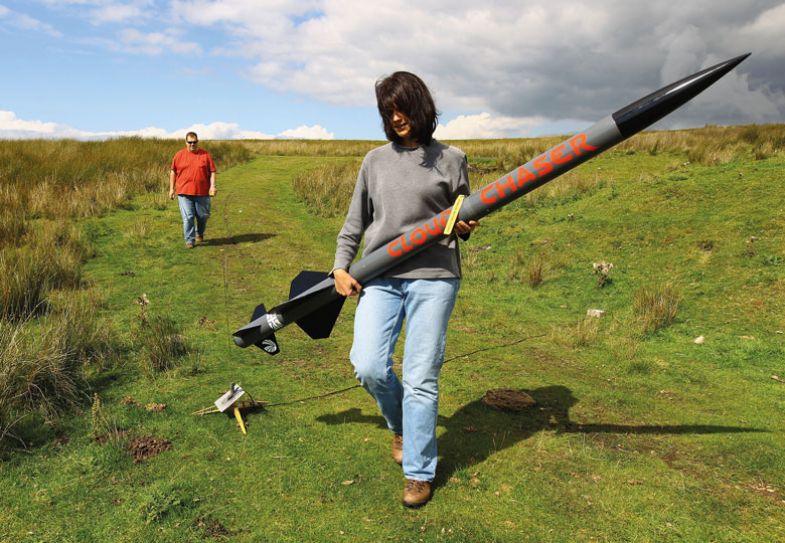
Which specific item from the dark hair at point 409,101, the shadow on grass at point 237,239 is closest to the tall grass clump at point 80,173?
the shadow on grass at point 237,239

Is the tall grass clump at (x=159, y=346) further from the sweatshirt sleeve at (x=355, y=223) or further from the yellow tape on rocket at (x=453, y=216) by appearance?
the yellow tape on rocket at (x=453, y=216)

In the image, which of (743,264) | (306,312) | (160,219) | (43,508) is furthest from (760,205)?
(160,219)

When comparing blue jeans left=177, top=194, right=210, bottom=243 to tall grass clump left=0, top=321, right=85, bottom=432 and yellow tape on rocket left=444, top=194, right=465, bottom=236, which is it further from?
yellow tape on rocket left=444, top=194, right=465, bottom=236

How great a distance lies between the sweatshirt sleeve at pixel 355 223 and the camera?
372 centimetres

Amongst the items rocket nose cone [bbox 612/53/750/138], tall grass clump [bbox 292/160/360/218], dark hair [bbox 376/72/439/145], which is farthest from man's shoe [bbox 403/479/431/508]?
tall grass clump [bbox 292/160/360/218]

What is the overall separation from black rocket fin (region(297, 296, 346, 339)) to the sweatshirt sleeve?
1.91 ft

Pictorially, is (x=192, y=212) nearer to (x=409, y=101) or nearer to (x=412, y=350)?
(x=409, y=101)

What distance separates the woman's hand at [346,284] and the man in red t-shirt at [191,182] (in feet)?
25.1

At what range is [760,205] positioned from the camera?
9.14 m

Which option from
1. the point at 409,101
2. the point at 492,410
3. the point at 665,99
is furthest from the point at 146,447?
the point at 665,99

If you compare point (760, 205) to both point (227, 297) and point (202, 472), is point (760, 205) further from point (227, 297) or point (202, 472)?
point (202, 472)

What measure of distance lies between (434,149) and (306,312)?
1608 millimetres

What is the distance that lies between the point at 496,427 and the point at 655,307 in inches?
147

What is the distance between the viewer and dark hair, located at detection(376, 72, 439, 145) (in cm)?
336
